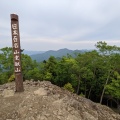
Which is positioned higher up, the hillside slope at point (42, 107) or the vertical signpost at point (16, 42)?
the vertical signpost at point (16, 42)

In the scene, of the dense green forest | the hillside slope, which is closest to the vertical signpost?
the hillside slope

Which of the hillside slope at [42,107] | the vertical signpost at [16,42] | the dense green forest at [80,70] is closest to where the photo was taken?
the hillside slope at [42,107]

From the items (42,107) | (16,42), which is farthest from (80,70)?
(42,107)

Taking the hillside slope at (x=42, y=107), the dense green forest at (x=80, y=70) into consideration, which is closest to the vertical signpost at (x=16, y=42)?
the hillside slope at (x=42, y=107)

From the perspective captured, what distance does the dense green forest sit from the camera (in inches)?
941

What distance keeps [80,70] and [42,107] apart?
18.3 meters

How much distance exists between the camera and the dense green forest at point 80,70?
23906 millimetres

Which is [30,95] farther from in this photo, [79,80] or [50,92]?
[79,80]

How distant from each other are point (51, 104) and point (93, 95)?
24146 mm

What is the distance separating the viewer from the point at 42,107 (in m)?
7.98

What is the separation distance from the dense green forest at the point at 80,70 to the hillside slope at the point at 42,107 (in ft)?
49.0

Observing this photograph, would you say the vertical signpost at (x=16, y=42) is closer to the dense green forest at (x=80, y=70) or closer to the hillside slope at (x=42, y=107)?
the hillside slope at (x=42, y=107)

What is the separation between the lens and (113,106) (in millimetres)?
30484

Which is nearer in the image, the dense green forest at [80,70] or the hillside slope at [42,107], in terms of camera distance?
the hillside slope at [42,107]
